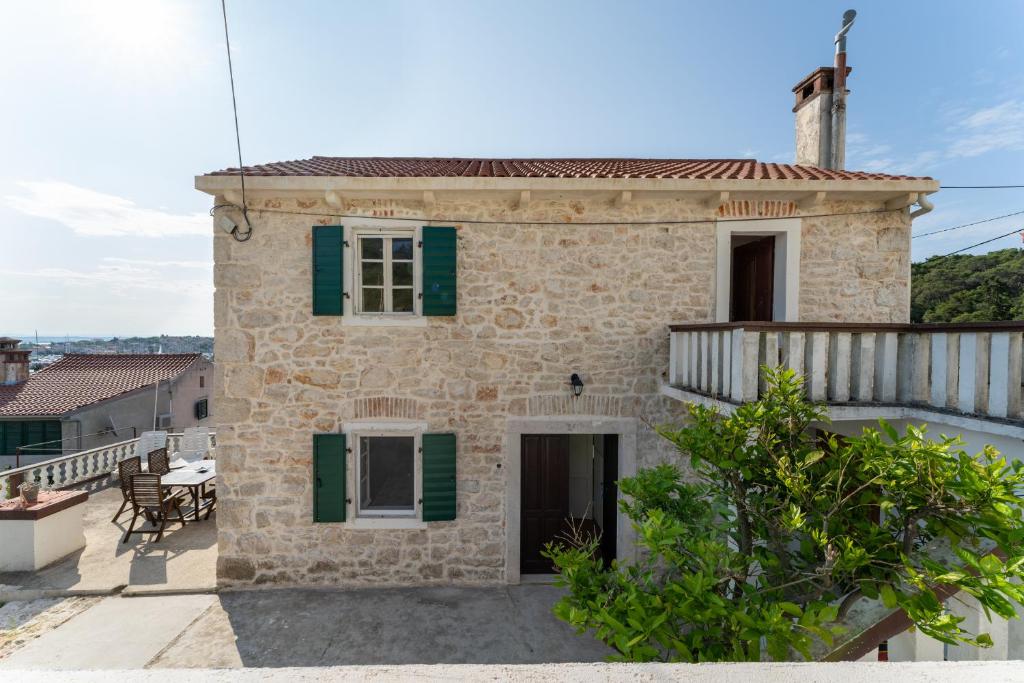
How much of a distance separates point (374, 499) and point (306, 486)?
9.64 feet

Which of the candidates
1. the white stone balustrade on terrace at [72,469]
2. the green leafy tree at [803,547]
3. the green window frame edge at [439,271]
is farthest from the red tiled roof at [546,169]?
the white stone balustrade on terrace at [72,469]

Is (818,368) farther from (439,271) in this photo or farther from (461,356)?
(439,271)

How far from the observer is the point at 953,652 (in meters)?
2.15

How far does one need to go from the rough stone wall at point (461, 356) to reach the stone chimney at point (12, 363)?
71.8 ft

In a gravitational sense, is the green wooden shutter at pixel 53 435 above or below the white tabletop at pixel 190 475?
below

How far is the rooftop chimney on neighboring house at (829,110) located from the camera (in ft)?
23.1

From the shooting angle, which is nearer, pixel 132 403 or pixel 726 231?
pixel 726 231

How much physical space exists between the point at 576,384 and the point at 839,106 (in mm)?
6415

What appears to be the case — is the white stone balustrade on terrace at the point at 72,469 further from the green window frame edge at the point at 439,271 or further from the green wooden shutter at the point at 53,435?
the green wooden shutter at the point at 53,435

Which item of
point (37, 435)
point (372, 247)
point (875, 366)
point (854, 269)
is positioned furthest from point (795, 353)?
point (37, 435)

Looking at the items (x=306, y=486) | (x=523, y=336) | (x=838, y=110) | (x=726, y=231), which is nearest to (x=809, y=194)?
(x=726, y=231)

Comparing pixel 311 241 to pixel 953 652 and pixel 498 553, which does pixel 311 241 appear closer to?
pixel 498 553

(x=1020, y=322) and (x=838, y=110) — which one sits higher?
(x=838, y=110)

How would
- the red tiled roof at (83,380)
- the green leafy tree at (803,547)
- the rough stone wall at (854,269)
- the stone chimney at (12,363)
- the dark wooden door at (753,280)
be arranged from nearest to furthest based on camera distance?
the green leafy tree at (803,547), the rough stone wall at (854,269), the dark wooden door at (753,280), the red tiled roof at (83,380), the stone chimney at (12,363)
